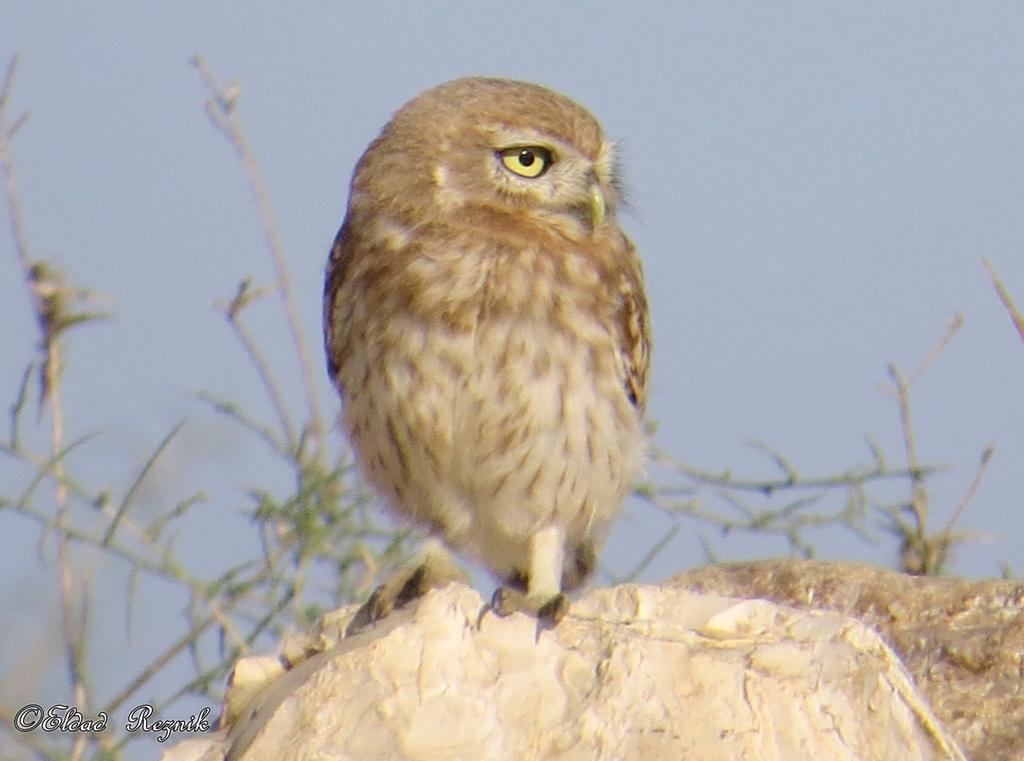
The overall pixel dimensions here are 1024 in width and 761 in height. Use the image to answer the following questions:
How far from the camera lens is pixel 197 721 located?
387 centimetres

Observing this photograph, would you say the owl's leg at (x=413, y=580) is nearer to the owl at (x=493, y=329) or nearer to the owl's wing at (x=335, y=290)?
the owl at (x=493, y=329)

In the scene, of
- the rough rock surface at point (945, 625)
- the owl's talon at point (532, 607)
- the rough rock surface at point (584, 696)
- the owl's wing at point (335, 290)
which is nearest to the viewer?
the rough rock surface at point (584, 696)

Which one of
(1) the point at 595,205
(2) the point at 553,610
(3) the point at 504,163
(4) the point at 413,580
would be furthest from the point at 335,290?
(2) the point at 553,610

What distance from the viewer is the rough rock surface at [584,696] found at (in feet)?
9.46

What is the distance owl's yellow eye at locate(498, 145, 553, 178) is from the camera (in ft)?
14.8

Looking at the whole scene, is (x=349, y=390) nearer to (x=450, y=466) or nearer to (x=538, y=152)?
(x=450, y=466)

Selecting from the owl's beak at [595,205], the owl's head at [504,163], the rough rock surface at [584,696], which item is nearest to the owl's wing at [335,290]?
the owl's head at [504,163]

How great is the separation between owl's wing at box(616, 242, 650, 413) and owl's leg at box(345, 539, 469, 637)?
0.64 metres

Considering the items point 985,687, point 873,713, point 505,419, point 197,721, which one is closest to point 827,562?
point 985,687

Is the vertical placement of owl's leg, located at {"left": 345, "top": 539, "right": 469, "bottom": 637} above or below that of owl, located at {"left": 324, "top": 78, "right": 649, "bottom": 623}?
below

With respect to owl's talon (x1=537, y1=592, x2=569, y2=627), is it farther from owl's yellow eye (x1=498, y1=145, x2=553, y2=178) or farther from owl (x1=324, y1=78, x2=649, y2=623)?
owl's yellow eye (x1=498, y1=145, x2=553, y2=178)

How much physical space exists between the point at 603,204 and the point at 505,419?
0.71 m

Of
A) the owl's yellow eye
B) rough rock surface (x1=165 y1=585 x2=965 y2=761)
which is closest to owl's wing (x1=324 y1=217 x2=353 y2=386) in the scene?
the owl's yellow eye

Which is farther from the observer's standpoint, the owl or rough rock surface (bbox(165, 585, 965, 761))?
the owl
